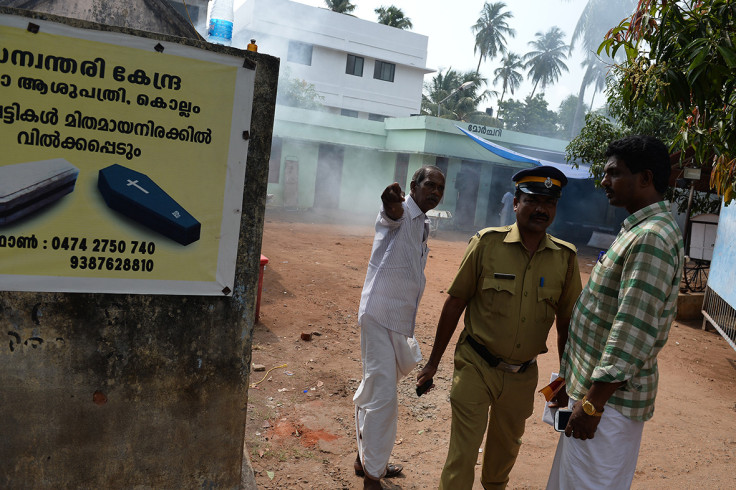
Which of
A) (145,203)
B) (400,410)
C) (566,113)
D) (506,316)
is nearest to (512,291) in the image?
(506,316)

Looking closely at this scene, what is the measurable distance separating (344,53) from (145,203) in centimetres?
3164

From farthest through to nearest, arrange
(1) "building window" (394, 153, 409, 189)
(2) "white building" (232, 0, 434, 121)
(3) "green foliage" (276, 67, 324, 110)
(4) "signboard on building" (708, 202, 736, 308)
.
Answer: (2) "white building" (232, 0, 434, 121)
(3) "green foliage" (276, 67, 324, 110)
(1) "building window" (394, 153, 409, 189)
(4) "signboard on building" (708, 202, 736, 308)

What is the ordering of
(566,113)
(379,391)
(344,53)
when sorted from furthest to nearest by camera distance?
(566,113) < (344,53) < (379,391)

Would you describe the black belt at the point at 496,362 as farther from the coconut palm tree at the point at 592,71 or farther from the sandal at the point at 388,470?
the coconut palm tree at the point at 592,71

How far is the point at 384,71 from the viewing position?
33656 mm

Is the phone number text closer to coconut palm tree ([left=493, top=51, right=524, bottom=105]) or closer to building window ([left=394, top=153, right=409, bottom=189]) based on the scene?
building window ([left=394, top=153, right=409, bottom=189])

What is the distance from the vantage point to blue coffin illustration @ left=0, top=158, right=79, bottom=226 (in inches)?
81.1

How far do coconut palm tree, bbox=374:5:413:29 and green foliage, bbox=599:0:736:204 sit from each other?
120 feet

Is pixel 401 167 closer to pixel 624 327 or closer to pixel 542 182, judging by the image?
pixel 542 182

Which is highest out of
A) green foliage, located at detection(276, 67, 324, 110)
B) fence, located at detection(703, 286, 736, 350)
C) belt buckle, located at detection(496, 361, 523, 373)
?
green foliage, located at detection(276, 67, 324, 110)

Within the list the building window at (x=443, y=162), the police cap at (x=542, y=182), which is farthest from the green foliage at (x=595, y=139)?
the police cap at (x=542, y=182)

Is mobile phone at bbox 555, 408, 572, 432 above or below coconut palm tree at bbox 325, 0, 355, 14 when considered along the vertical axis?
below

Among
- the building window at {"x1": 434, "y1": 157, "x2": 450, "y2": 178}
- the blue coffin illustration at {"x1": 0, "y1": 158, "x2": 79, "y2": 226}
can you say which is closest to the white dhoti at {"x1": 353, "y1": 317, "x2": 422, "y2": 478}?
the blue coffin illustration at {"x1": 0, "y1": 158, "x2": 79, "y2": 226}

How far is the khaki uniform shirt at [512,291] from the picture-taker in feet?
9.19
